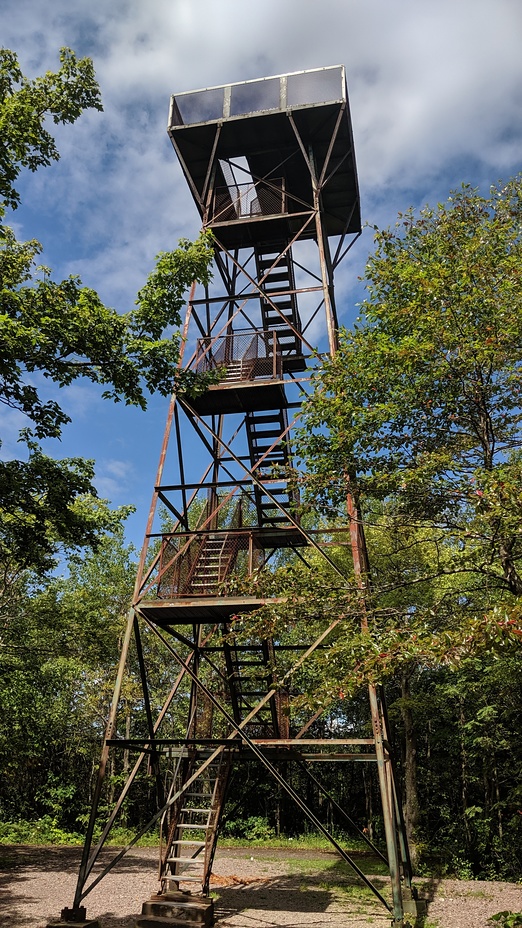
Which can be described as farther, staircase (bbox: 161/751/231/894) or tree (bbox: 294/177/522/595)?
staircase (bbox: 161/751/231/894)

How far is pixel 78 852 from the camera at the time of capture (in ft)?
58.1

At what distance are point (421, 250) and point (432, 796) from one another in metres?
20.6

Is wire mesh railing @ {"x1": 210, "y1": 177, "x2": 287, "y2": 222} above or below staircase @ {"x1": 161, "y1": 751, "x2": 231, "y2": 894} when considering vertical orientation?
above

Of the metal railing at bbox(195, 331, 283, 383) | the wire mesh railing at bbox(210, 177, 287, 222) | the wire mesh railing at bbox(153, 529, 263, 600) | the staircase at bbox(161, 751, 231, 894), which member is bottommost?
the staircase at bbox(161, 751, 231, 894)

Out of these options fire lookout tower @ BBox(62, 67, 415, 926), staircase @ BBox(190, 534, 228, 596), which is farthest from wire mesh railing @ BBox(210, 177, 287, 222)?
staircase @ BBox(190, 534, 228, 596)

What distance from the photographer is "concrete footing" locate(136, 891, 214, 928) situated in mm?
8305

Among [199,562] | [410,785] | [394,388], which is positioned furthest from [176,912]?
[410,785]

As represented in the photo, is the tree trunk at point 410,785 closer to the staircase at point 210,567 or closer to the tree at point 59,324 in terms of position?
the staircase at point 210,567

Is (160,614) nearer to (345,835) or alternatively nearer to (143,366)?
(143,366)

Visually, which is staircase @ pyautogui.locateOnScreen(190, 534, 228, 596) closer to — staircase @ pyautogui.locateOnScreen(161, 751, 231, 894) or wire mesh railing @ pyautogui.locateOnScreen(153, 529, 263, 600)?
wire mesh railing @ pyautogui.locateOnScreen(153, 529, 263, 600)

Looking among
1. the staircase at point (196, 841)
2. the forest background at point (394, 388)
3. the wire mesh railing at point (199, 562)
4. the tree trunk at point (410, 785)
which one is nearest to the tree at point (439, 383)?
the forest background at point (394, 388)

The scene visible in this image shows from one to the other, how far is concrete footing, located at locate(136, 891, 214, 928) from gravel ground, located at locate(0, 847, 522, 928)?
295mm

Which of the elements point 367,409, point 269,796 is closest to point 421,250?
point 367,409

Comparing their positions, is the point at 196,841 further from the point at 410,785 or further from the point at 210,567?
the point at 410,785
